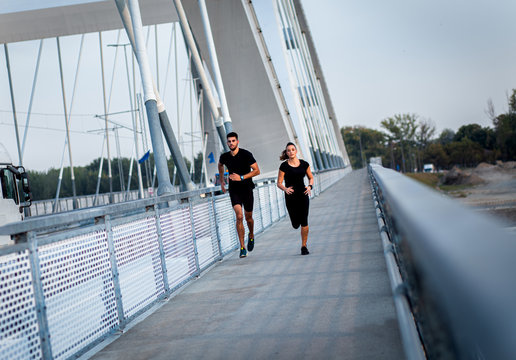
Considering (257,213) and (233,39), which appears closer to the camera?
(257,213)

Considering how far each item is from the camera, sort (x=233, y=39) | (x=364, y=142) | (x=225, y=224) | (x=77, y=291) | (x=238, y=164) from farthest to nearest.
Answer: (x=364, y=142) → (x=233, y=39) → (x=225, y=224) → (x=238, y=164) → (x=77, y=291)

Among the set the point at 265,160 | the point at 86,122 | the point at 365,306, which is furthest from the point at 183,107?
the point at 365,306

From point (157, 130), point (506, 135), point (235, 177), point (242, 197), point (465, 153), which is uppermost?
point (506, 135)

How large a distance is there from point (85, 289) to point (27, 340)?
2.87 ft

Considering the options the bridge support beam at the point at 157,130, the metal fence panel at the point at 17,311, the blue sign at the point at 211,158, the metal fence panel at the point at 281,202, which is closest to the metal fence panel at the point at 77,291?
the metal fence panel at the point at 17,311

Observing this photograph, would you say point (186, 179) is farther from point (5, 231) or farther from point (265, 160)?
point (265, 160)

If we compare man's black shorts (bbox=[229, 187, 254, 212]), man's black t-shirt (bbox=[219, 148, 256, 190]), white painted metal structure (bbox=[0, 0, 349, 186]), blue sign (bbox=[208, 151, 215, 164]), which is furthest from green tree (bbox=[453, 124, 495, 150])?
man's black t-shirt (bbox=[219, 148, 256, 190])

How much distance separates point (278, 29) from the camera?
23203mm

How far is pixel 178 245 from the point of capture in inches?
255

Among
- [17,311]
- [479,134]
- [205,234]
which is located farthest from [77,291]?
[479,134]

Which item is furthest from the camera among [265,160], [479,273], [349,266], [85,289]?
[265,160]

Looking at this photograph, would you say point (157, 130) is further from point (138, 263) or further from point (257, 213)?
point (138, 263)

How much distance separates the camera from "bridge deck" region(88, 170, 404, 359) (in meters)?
3.79

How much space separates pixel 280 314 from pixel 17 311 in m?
2.21
